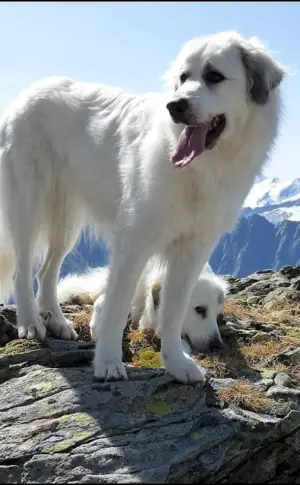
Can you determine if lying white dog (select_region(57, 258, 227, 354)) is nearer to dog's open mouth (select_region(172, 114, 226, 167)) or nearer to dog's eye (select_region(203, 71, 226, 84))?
dog's open mouth (select_region(172, 114, 226, 167))

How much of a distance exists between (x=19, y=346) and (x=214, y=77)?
8.65 ft

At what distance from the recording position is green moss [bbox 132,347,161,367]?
203 inches

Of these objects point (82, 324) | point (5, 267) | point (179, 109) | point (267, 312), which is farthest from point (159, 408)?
point (267, 312)

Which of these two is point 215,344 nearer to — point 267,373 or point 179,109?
point 267,373

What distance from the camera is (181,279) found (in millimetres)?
4723

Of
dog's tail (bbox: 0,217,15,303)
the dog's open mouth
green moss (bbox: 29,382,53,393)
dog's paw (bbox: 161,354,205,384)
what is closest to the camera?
the dog's open mouth

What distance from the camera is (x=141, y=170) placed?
14.4ft

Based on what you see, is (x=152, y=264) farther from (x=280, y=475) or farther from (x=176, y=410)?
(x=280, y=475)

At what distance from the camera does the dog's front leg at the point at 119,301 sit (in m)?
4.25

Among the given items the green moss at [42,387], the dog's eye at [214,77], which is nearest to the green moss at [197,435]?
the green moss at [42,387]

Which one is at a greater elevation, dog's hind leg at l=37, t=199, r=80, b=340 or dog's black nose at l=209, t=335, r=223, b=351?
dog's hind leg at l=37, t=199, r=80, b=340

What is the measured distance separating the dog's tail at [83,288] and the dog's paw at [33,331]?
88.5 inches

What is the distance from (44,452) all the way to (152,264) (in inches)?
73.5

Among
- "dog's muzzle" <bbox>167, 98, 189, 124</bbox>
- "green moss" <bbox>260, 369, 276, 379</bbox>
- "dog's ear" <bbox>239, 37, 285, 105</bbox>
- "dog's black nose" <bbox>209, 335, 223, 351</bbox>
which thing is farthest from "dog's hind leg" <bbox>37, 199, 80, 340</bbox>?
"dog's ear" <bbox>239, 37, 285, 105</bbox>
